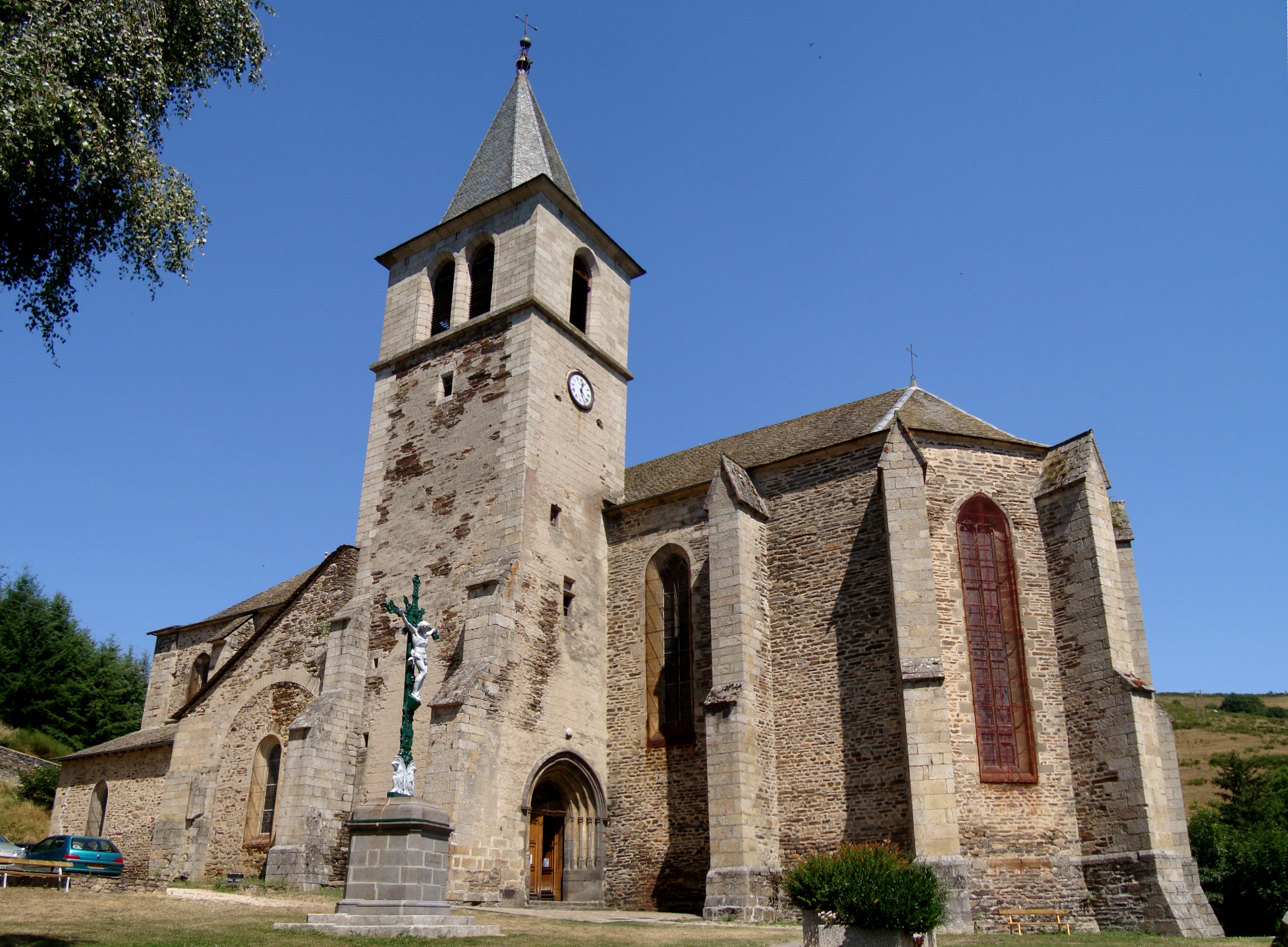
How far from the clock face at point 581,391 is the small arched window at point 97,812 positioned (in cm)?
1619

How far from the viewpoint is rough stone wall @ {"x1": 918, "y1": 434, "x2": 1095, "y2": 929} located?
15.4 meters

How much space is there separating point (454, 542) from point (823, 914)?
12.3 metres

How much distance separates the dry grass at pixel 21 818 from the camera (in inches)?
1085

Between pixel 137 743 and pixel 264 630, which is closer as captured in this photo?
pixel 264 630

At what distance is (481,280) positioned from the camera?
24281mm

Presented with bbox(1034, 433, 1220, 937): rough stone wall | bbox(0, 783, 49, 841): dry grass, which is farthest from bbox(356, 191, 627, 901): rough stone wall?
bbox(0, 783, 49, 841): dry grass

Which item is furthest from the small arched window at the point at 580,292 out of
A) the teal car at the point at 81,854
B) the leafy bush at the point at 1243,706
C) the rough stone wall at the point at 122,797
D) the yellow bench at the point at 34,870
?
the leafy bush at the point at 1243,706

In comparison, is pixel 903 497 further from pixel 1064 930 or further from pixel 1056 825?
pixel 1064 930

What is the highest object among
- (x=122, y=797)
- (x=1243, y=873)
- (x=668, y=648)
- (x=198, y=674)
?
(x=198, y=674)

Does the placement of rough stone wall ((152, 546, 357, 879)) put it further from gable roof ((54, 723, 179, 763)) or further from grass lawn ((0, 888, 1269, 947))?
grass lawn ((0, 888, 1269, 947))

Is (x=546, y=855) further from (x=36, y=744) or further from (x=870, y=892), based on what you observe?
(x=36, y=744)

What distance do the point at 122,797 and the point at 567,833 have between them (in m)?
13.0

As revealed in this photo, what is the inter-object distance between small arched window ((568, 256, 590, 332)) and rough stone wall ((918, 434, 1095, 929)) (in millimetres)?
9871

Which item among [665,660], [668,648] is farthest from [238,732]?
[668,648]
